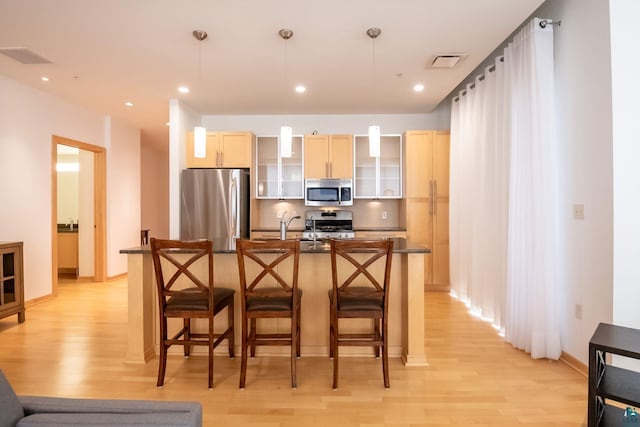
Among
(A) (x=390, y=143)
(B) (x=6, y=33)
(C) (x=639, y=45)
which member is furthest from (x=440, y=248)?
(B) (x=6, y=33)

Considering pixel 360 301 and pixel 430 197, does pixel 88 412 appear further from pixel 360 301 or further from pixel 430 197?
pixel 430 197

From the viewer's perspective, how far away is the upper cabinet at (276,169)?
5.73 m

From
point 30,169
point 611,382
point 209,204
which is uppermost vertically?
point 30,169

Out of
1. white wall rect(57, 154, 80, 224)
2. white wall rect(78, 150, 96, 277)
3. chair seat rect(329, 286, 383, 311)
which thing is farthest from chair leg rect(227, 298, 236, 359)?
white wall rect(57, 154, 80, 224)

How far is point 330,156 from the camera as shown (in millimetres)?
5551

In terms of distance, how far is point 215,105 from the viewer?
17.6ft

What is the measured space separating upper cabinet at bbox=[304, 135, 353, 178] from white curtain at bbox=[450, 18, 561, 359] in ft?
6.30

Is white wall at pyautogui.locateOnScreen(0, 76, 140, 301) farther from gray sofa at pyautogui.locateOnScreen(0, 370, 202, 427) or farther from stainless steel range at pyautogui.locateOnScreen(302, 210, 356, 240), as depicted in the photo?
gray sofa at pyautogui.locateOnScreen(0, 370, 202, 427)

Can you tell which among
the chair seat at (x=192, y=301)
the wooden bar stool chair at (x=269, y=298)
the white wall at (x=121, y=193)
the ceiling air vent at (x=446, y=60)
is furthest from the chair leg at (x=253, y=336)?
the white wall at (x=121, y=193)

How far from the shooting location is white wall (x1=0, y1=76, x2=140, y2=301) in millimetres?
4266

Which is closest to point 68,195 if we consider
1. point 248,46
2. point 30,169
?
point 30,169

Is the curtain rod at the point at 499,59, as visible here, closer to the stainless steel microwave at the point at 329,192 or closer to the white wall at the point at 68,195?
the stainless steel microwave at the point at 329,192

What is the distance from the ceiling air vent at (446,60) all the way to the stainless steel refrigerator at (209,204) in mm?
2918

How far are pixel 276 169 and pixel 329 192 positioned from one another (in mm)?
968
